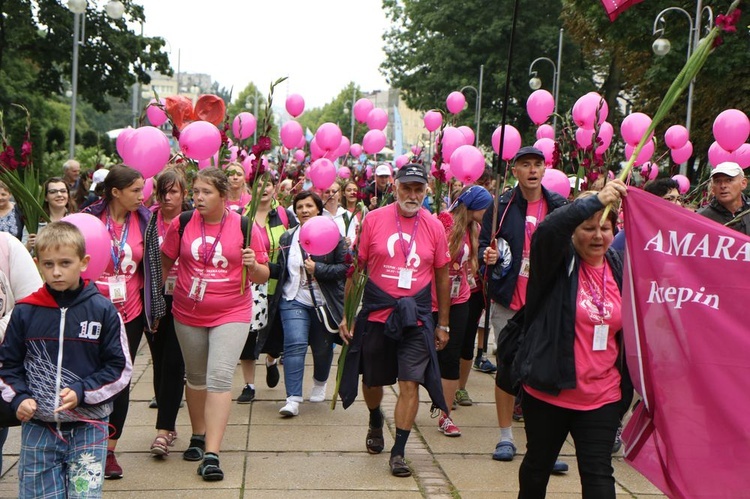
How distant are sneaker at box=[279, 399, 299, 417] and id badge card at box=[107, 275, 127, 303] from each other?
7.26ft

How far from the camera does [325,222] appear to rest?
7.24 m

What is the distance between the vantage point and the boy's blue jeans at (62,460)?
13.9ft

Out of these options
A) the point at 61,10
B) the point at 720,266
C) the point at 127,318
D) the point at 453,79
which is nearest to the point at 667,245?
the point at 720,266

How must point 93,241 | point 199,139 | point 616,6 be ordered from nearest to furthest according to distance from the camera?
point 93,241, point 616,6, point 199,139

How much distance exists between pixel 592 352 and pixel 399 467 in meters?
2.02

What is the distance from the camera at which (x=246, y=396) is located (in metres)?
8.36

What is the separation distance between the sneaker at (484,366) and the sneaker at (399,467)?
3.88m

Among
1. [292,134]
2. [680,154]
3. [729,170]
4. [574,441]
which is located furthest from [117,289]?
[680,154]

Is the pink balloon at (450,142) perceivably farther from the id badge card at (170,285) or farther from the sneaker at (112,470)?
the sneaker at (112,470)

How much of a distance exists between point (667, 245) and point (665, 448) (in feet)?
2.93

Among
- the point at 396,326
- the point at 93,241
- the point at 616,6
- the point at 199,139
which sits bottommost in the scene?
the point at 396,326

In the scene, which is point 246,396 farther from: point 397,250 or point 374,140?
point 374,140

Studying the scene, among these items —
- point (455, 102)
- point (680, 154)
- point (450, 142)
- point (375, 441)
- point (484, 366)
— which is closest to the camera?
point (375, 441)

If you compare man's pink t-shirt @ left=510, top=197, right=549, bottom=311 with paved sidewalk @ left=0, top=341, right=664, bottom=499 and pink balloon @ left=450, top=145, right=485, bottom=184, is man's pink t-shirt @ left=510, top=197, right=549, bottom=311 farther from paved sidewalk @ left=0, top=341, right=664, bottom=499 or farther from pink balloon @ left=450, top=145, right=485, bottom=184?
pink balloon @ left=450, top=145, right=485, bottom=184
